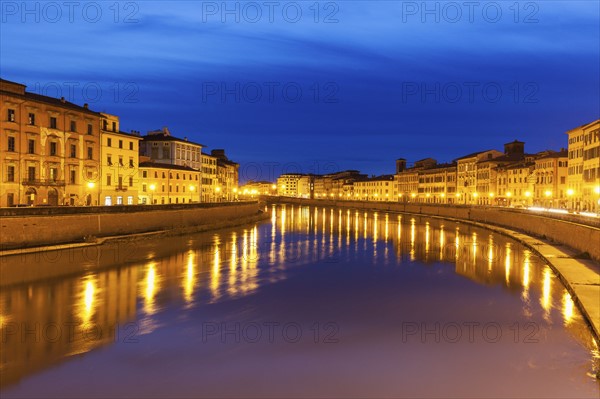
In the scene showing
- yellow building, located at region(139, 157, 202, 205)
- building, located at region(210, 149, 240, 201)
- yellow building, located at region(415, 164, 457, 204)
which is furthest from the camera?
yellow building, located at region(415, 164, 457, 204)

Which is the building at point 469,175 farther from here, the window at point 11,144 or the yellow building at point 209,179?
the window at point 11,144

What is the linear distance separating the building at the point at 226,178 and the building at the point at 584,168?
218 feet

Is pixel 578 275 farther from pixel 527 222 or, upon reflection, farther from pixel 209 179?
pixel 209 179

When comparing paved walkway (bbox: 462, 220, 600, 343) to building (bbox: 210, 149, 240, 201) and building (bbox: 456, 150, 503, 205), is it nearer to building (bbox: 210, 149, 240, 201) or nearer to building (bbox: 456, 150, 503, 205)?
building (bbox: 456, 150, 503, 205)

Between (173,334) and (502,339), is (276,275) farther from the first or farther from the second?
(502,339)

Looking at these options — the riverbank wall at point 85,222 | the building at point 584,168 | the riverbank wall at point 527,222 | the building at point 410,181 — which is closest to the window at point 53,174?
the riverbank wall at point 85,222

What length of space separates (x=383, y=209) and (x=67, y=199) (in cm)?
8372

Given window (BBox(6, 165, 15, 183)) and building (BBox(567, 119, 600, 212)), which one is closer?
window (BBox(6, 165, 15, 183))

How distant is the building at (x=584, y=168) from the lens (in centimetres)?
5786

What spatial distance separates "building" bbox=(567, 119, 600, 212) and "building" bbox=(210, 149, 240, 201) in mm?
66421

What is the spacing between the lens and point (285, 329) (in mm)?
18922

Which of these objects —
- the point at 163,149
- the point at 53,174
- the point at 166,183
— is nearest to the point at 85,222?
the point at 53,174

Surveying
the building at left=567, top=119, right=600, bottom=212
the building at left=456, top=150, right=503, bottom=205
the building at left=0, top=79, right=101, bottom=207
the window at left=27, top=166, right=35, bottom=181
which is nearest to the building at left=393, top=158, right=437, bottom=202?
the building at left=456, top=150, right=503, bottom=205

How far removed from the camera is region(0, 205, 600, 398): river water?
13.5 m
